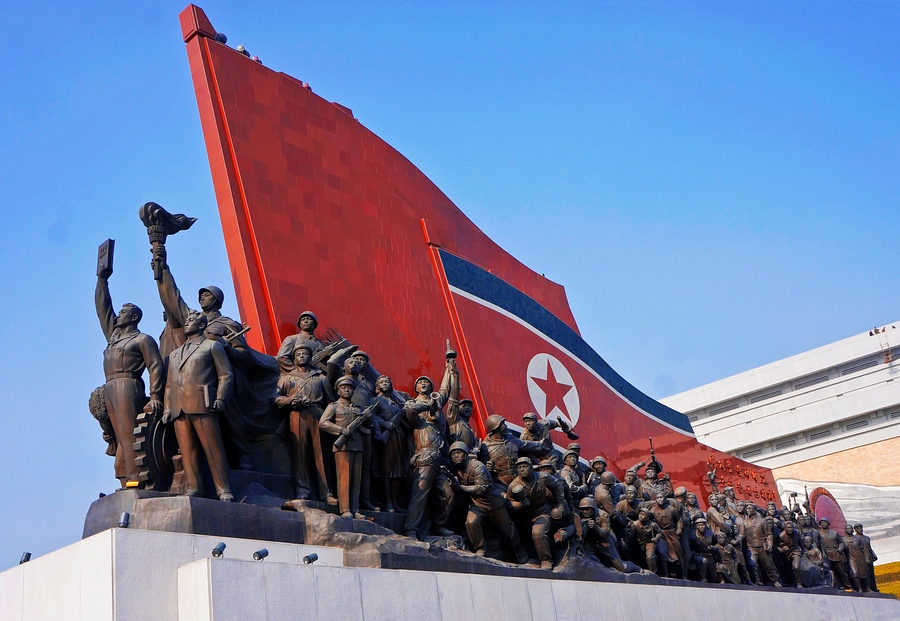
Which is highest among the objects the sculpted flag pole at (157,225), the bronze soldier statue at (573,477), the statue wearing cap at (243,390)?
the sculpted flag pole at (157,225)

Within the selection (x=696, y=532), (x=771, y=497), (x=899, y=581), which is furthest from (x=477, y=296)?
(x=899, y=581)

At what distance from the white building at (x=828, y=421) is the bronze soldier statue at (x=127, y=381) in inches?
920

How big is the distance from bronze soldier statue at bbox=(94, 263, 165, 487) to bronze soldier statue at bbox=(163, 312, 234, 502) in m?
0.12

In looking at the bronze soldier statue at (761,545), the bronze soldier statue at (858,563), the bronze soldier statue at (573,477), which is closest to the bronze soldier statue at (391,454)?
the bronze soldier statue at (573,477)

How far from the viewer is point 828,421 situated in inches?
1231

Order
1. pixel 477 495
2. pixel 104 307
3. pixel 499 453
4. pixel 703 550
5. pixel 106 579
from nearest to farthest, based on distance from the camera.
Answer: pixel 106 579
pixel 104 307
pixel 477 495
pixel 499 453
pixel 703 550

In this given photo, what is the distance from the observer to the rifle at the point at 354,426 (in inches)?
295

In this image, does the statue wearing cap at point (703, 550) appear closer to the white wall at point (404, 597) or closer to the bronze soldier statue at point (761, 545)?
the white wall at point (404, 597)

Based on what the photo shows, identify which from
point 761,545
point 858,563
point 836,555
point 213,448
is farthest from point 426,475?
point 858,563

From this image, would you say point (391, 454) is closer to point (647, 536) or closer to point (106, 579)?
point (106, 579)

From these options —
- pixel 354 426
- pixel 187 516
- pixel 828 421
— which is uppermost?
pixel 828 421

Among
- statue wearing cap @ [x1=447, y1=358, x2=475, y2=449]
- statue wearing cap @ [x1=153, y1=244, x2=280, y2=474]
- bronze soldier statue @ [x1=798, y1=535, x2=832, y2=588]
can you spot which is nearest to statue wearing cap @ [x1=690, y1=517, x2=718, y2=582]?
bronze soldier statue @ [x1=798, y1=535, x2=832, y2=588]

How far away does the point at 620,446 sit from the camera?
15398 mm

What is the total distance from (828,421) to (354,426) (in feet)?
88.4
